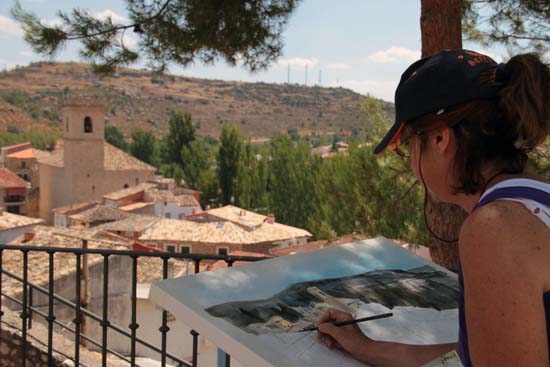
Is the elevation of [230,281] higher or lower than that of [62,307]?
higher

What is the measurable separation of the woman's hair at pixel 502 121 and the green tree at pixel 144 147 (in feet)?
166

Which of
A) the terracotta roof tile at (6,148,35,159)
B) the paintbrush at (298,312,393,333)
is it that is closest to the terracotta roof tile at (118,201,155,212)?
the terracotta roof tile at (6,148,35,159)

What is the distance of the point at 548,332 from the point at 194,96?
9257cm

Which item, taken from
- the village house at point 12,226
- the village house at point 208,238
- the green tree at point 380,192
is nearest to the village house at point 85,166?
the village house at point 12,226

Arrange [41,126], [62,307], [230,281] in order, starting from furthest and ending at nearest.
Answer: [41,126]
[62,307]
[230,281]

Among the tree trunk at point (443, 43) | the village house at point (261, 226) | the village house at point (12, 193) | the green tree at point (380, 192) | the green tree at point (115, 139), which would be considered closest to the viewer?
the tree trunk at point (443, 43)

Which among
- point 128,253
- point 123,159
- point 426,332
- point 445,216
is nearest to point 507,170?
point 426,332

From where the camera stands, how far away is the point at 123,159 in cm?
4253

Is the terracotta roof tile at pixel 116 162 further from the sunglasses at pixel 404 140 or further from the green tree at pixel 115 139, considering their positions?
the sunglasses at pixel 404 140

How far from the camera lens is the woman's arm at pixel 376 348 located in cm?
123

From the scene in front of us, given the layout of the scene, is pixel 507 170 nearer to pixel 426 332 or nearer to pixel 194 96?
pixel 426 332

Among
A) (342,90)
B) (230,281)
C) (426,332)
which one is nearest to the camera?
(426,332)

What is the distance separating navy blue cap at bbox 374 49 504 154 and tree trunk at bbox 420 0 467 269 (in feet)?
8.74

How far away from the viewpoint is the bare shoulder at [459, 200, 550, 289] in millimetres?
866
